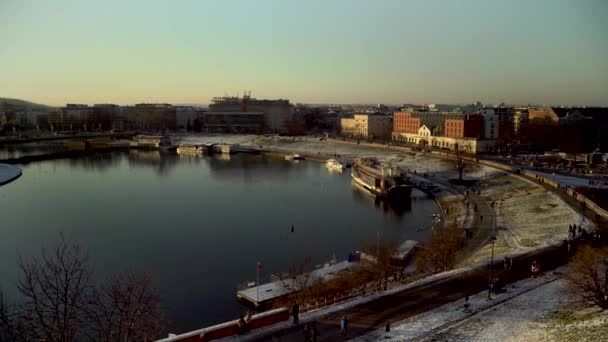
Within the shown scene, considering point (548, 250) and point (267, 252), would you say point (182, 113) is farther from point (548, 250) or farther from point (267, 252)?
point (548, 250)

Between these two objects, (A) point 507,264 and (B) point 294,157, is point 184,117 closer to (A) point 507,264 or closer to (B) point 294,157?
(B) point 294,157

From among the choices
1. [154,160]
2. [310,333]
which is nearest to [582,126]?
[154,160]

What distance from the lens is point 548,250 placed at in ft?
42.5

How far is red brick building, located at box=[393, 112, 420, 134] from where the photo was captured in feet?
175

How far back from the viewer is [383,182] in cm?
2797

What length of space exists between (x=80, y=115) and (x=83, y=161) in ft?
172

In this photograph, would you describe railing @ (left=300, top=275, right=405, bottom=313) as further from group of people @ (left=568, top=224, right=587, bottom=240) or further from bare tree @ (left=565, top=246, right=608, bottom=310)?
group of people @ (left=568, top=224, right=587, bottom=240)

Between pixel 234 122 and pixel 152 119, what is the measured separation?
15.6 meters

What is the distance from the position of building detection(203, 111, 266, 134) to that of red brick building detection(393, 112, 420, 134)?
2720 centimetres

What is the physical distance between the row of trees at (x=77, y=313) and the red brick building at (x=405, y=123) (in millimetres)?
42768

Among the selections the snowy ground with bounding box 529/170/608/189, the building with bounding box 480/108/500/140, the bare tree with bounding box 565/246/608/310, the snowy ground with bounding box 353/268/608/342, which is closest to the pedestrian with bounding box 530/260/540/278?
the snowy ground with bounding box 353/268/608/342

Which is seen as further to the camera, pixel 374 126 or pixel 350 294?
pixel 374 126

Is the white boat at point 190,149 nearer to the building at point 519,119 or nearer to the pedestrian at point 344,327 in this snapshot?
the building at point 519,119

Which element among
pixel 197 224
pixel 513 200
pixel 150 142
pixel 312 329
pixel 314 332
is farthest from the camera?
pixel 150 142
